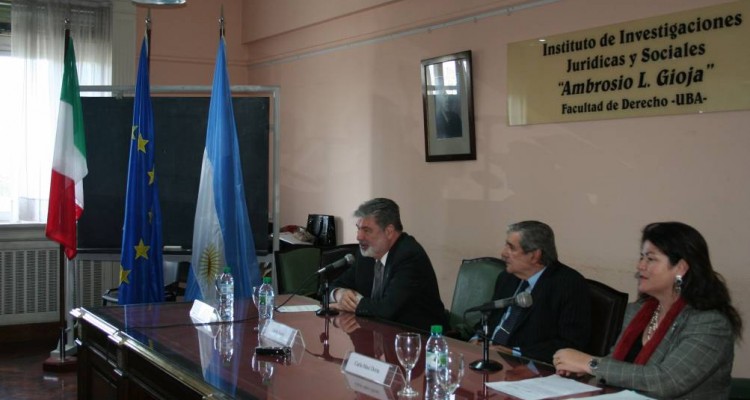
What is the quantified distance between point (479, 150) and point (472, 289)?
1166 millimetres

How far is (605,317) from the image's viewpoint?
3.02 metres

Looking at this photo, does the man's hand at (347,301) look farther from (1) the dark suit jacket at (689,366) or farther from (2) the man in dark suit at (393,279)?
(1) the dark suit jacket at (689,366)

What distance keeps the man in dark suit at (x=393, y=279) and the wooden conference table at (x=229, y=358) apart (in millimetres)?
126

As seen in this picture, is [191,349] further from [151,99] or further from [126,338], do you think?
[151,99]

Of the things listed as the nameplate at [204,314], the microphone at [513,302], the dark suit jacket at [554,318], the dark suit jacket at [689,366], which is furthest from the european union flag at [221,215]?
the dark suit jacket at [689,366]

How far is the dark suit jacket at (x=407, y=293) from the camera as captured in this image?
3619 millimetres

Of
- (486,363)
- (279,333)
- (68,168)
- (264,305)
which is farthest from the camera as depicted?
(68,168)

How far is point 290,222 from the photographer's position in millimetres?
6895

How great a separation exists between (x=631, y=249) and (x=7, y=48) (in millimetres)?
4832

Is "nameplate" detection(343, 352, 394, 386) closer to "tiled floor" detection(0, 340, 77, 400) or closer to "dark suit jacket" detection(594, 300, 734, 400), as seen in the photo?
"dark suit jacket" detection(594, 300, 734, 400)

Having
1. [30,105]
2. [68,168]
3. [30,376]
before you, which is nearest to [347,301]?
[68,168]

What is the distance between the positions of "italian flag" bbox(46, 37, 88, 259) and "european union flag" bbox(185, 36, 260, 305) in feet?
2.78

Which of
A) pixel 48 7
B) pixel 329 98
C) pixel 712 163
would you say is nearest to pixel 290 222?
pixel 329 98

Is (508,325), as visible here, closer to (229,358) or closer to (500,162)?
(229,358)
